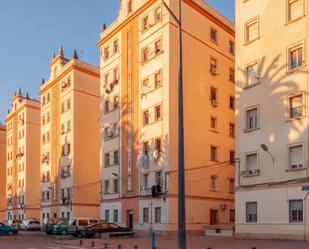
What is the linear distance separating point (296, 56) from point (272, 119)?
13.9 feet

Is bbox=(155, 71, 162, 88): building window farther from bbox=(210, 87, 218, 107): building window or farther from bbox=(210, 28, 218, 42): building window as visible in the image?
bbox=(210, 28, 218, 42): building window

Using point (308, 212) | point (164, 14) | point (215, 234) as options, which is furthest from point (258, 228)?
point (164, 14)

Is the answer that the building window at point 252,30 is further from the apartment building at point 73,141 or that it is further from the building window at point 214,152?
the apartment building at point 73,141

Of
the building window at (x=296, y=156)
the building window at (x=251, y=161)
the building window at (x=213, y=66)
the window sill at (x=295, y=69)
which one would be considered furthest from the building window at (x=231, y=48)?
the building window at (x=296, y=156)

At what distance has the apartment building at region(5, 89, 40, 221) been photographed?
3108 inches

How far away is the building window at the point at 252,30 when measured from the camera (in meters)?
34.0

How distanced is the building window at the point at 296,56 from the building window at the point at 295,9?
1889mm

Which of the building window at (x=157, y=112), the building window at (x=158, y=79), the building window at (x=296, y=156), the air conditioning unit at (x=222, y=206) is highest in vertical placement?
the building window at (x=158, y=79)

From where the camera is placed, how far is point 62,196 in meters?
62.4

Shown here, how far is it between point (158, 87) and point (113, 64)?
970cm

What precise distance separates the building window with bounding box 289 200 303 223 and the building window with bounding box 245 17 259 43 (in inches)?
455

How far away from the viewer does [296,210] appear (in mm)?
29469

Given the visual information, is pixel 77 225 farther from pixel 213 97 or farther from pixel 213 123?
pixel 213 97

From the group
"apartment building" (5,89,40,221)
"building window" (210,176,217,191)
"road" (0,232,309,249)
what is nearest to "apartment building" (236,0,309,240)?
"road" (0,232,309,249)
